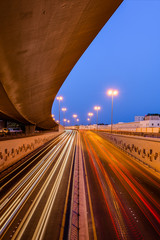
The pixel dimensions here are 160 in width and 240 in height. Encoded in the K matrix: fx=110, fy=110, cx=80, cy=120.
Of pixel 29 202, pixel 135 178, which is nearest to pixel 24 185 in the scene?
pixel 29 202

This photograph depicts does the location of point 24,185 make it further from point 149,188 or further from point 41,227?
point 149,188

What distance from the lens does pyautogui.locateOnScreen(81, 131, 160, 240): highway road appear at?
4.48 metres

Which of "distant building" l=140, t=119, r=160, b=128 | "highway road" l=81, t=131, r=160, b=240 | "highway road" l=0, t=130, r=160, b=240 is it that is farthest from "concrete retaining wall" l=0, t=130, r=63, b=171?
"distant building" l=140, t=119, r=160, b=128

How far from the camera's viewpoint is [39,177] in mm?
8836

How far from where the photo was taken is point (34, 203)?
5.90 metres

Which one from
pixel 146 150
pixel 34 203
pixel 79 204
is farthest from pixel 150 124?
pixel 34 203

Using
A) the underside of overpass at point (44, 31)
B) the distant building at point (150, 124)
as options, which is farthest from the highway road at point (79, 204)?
the distant building at point (150, 124)

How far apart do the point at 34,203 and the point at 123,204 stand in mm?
4798

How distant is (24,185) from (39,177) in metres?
1.35

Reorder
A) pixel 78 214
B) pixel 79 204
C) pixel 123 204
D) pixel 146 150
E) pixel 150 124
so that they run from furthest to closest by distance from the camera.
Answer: pixel 150 124
pixel 146 150
pixel 123 204
pixel 79 204
pixel 78 214

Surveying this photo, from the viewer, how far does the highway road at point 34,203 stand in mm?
4391

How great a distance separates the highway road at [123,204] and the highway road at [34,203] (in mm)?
1464

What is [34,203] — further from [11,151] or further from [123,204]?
[11,151]

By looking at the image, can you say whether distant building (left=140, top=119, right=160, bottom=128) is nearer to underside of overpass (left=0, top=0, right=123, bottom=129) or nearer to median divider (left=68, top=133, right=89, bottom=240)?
median divider (left=68, top=133, right=89, bottom=240)
